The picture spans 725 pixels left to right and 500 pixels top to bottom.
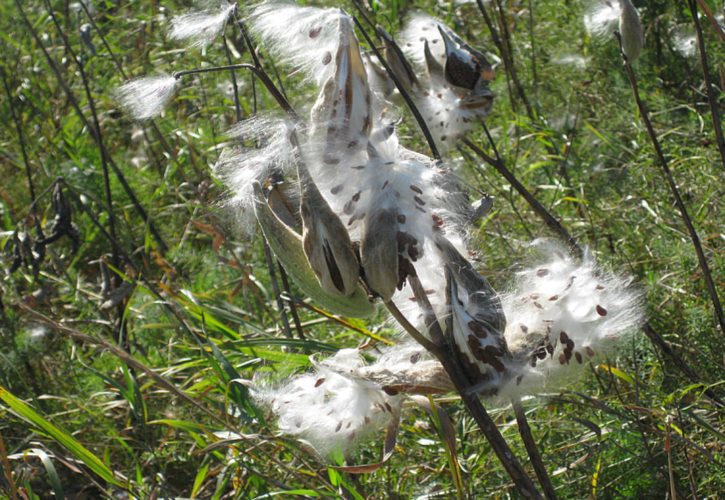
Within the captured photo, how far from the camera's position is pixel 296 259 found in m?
1.14

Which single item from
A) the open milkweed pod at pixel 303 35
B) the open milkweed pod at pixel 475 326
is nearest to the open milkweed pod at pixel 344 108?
the open milkweed pod at pixel 303 35

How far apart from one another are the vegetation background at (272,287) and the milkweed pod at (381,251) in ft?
0.80

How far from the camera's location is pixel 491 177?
2.65 meters

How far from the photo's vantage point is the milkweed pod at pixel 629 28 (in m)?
1.76

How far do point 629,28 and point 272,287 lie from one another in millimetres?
1186

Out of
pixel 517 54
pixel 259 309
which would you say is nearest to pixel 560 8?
pixel 517 54

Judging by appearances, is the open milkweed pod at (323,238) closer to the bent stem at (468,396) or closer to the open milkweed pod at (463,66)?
the bent stem at (468,396)

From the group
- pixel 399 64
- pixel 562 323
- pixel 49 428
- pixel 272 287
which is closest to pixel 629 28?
pixel 399 64

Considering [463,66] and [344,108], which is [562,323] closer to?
[344,108]

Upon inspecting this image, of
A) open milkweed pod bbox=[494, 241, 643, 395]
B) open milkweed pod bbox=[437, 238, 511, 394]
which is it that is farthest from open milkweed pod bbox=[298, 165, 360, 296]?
open milkweed pod bbox=[494, 241, 643, 395]

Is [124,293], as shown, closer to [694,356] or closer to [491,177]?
[491,177]

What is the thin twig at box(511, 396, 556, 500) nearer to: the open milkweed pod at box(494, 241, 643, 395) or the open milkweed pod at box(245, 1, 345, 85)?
the open milkweed pod at box(494, 241, 643, 395)

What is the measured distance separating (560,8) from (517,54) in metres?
0.23

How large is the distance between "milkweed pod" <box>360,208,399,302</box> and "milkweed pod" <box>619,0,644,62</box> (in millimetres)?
987
